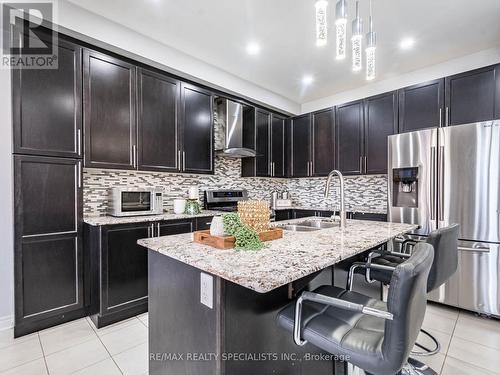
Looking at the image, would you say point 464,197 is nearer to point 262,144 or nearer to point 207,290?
point 262,144

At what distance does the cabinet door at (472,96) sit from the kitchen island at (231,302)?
7.47 ft

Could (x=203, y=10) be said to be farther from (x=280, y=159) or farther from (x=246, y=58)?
(x=280, y=159)

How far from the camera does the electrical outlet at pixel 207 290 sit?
3.54 ft

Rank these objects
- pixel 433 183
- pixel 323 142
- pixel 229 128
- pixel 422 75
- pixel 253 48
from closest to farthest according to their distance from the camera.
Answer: pixel 433 183, pixel 253 48, pixel 422 75, pixel 229 128, pixel 323 142

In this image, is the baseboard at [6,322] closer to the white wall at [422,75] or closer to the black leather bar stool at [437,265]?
the black leather bar stool at [437,265]

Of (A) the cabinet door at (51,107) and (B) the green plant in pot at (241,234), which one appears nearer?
(B) the green plant in pot at (241,234)

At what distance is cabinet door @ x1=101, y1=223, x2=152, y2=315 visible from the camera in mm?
2338

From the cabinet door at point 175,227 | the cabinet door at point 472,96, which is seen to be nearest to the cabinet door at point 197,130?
the cabinet door at point 175,227

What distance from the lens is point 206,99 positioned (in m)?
3.44

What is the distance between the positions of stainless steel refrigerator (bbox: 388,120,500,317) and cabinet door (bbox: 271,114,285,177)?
6.52 feet

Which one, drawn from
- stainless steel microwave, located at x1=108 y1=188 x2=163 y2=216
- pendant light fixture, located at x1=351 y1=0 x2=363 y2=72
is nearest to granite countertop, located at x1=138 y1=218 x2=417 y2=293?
pendant light fixture, located at x1=351 y1=0 x2=363 y2=72

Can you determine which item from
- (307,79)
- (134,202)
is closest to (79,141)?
Answer: (134,202)

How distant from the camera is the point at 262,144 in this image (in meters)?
4.20

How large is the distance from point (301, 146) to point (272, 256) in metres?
3.54
